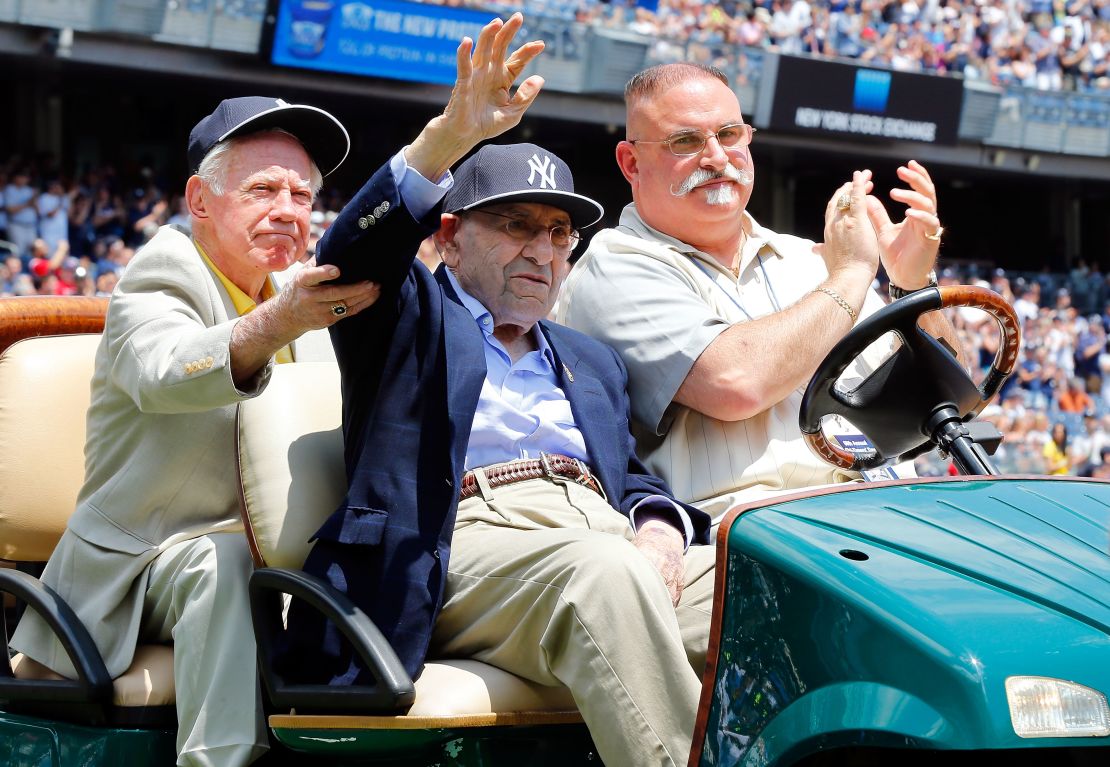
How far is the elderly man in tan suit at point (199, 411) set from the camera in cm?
242

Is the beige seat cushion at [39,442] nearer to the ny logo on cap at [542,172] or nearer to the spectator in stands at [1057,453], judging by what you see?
the ny logo on cap at [542,172]

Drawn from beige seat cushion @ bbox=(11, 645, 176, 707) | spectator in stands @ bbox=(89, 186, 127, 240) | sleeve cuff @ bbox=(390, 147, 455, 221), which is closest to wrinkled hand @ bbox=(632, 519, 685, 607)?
sleeve cuff @ bbox=(390, 147, 455, 221)

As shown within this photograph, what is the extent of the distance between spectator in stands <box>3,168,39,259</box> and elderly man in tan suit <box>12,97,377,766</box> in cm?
1210

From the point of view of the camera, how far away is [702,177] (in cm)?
338

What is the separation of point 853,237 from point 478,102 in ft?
4.20

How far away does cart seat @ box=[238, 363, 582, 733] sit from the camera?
231 cm

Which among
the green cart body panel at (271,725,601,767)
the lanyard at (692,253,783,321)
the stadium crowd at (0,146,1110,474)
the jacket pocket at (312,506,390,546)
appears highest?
the lanyard at (692,253,783,321)

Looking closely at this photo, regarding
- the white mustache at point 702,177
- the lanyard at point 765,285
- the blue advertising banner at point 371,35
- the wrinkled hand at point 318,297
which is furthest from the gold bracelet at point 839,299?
the blue advertising banner at point 371,35

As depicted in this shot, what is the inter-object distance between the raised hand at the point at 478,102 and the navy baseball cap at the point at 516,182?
1.78 feet

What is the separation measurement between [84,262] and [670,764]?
1255 centimetres

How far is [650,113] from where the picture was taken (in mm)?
3438

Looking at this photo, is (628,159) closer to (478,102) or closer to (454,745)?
(478,102)

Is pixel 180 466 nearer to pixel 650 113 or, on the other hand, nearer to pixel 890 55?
pixel 650 113

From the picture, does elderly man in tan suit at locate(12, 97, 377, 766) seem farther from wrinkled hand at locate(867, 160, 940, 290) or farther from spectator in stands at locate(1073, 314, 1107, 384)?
spectator in stands at locate(1073, 314, 1107, 384)
